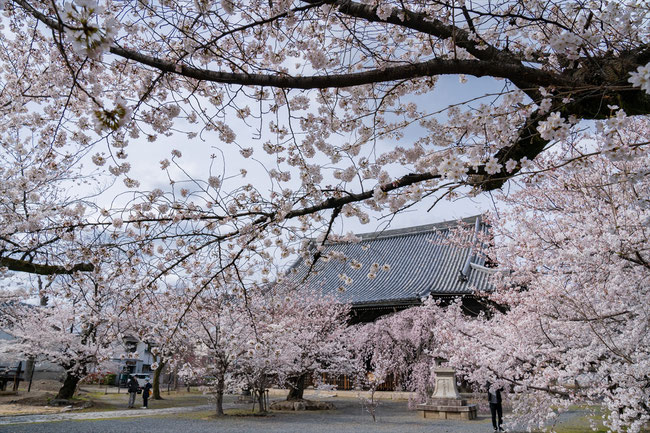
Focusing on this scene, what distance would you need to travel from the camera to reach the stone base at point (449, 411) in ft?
38.0

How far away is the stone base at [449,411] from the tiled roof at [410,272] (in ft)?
15.6

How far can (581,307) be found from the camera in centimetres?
539

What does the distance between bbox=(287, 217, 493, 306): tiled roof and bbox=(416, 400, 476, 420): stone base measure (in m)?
4.76

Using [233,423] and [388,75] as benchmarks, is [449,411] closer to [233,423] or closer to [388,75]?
[233,423]

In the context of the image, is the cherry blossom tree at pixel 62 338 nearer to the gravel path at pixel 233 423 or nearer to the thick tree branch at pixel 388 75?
the gravel path at pixel 233 423

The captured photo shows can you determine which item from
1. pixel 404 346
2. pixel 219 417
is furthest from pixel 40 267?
pixel 404 346

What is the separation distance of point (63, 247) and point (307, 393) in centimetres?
1683

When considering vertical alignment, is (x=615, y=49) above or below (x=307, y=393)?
above

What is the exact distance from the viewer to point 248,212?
3883 mm

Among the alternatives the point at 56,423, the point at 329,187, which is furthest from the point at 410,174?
the point at 56,423

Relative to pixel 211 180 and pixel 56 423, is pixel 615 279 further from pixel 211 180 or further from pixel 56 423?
pixel 56 423

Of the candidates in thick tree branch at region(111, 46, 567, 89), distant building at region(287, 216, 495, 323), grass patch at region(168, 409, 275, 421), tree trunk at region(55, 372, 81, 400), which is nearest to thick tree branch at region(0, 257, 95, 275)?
thick tree branch at region(111, 46, 567, 89)

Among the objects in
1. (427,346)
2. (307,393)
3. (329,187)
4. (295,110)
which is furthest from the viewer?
(307,393)

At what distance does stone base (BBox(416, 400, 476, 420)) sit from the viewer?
11586 mm
